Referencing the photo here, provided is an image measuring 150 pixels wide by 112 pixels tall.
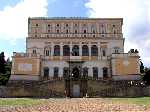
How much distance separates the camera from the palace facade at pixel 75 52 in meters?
Result: 81.8

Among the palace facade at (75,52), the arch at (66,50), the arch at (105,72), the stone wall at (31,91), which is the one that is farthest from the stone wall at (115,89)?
the arch at (66,50)

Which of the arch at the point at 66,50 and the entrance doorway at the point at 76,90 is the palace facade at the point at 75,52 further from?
the entrance doorway at the point at 76,90

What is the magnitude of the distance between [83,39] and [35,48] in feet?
35.8

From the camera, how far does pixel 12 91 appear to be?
66.7m

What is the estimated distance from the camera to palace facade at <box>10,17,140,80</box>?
81.8 m

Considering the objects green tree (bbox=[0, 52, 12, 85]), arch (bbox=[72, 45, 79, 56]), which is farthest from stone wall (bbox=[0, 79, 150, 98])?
arch (bbox=[72, 45, 79, 56])

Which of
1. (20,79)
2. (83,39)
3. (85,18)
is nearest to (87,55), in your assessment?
(83,39)

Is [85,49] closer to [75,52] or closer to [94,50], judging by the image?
[94,50]

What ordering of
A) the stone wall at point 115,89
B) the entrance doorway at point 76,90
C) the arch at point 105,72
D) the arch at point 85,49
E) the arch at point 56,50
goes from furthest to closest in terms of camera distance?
1. the arch at point 85,49
2. the arch at point 56,50
3. the arch at point 105,72
4. the entrance doorway at point 76,90
5. the stone wall at point 115,89

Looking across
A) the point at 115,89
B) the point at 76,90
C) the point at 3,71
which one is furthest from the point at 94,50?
the point at 115,89

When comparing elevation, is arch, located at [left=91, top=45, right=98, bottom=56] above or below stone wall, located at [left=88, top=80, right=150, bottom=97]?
above

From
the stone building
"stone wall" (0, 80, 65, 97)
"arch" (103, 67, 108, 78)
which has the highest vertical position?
the stone building

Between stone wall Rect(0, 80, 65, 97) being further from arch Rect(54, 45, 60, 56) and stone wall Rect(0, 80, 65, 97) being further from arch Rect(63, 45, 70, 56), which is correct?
arch Rect(63, 45, 70, 56)

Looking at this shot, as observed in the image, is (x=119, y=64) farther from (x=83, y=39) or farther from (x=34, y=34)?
(x=34, y=34)
